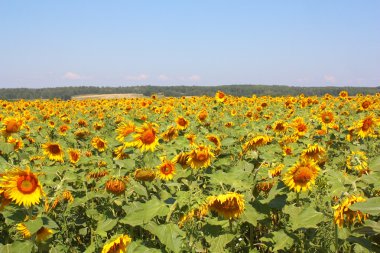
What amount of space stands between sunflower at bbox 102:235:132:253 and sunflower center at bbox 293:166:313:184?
1.40 metres

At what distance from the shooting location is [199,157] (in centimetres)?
381

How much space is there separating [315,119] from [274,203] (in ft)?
17.7

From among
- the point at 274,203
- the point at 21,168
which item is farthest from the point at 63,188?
the point at 274,203

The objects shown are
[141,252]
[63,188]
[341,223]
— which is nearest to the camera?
[341,223]

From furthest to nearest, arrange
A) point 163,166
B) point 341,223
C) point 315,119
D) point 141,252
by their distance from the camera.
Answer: point 315,119 < point 163,166 < point 141,252 < point 341,223

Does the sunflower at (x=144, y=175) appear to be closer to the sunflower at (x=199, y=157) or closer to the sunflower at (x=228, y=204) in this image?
the sunflower at (x=199, y=157)

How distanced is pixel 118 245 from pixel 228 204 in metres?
0.92

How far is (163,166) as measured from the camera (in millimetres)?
4094

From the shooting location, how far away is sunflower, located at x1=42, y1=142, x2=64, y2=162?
6004mm

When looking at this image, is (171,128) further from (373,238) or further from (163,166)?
(373,238)

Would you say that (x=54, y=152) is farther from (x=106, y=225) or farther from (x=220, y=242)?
(x=220, y=242)

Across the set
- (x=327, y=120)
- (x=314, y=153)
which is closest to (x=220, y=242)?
(x=314, y=153)

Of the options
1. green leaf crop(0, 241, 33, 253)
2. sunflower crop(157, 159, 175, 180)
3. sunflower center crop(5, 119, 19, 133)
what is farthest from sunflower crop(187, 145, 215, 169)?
sunflower center crop(5, 119, 19, 133)

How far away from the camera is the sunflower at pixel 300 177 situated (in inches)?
118
